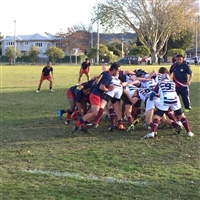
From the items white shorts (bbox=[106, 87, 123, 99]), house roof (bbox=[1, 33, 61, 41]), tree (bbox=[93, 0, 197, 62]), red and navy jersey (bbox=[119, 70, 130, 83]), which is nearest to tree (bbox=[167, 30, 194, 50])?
tree (bbox=[93, 0, 197, 62])

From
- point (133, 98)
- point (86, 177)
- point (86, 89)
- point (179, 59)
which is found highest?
point (179, 59)

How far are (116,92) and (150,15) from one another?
62543mm

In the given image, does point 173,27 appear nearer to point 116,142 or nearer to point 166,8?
point 166,8

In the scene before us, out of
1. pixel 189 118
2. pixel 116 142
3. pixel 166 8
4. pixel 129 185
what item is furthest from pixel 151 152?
pixel 166 8

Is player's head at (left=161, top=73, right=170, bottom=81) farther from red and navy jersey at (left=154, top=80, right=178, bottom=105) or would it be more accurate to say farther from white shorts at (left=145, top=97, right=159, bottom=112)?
white shorts at (left=145, top=97, right=159, bottom=112)

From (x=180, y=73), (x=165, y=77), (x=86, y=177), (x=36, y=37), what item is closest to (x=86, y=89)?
(x=165, y=77)

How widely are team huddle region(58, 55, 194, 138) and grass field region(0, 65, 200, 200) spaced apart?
298 mm

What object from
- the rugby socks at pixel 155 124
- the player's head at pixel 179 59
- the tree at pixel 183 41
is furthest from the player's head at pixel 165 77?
the tree at pixel 183 41

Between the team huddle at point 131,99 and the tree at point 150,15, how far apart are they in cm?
6077

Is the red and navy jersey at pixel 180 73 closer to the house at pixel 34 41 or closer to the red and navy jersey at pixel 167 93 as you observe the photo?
the red and navy jersey at pixel 167 93

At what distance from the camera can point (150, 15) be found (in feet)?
227

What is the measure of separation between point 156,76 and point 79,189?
16.3 feet

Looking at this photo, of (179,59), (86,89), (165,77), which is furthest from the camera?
(179,59)

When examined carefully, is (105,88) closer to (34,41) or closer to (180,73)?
(180,73)
